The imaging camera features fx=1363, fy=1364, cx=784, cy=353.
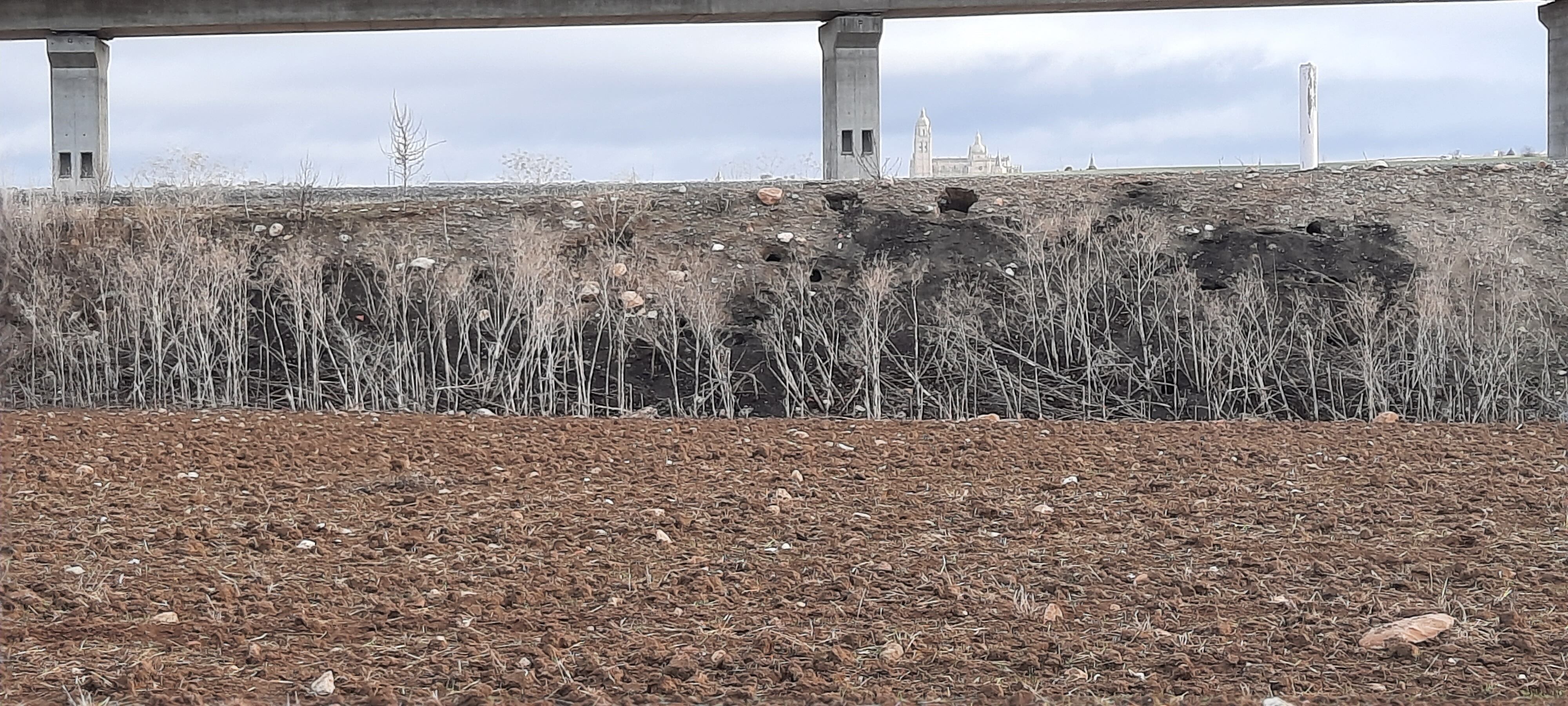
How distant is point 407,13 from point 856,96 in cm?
553

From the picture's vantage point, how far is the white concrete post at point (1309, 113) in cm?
1667

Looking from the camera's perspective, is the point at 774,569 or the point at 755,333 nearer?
the point at 774,569

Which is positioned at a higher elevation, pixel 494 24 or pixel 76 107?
pixel 494 24

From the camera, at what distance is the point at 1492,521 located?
16.5ft

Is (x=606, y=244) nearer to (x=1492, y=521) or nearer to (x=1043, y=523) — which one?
(x=1043, y=523)

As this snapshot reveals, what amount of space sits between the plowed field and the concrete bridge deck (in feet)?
33.5

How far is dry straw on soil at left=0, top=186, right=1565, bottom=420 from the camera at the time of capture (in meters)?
9.82

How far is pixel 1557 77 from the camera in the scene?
16141 millimetres

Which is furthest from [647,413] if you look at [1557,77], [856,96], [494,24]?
[1557,77]

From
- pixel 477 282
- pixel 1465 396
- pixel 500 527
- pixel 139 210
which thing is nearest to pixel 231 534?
pixel 500 527

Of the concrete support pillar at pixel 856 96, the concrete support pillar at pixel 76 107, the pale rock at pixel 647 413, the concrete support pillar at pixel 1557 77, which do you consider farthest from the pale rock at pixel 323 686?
the concrete support pillar at pixel 1557 77

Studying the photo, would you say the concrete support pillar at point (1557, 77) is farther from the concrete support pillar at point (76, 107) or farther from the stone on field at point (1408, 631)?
the concrete support pillar at point (76, 107)

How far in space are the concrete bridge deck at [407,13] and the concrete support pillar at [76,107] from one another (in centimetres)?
22

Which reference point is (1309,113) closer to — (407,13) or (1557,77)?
(1557,77)
